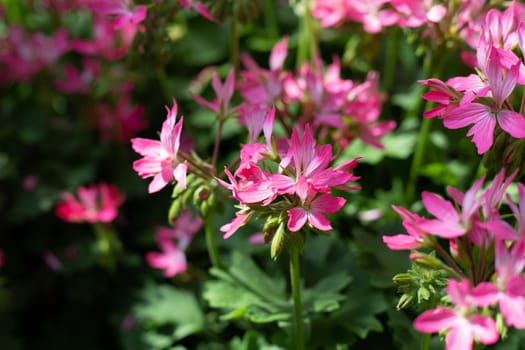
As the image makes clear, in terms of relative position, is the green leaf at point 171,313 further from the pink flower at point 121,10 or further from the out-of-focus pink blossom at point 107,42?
the out-of-focus pink blossom at point 107,42

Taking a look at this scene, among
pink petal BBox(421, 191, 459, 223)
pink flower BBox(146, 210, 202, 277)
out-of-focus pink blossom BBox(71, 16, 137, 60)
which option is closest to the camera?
pink petal BBox(421, 191, 459, 223)

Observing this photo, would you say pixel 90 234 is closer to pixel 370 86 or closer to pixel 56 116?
pixel 56 116

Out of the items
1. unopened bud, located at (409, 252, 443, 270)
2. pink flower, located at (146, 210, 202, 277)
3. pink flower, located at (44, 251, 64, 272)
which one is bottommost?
pink flower, located at (44, 251, 64, 272)

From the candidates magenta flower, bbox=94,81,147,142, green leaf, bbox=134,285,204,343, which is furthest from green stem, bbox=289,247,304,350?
magenta flower, bbox=94,81,147,142

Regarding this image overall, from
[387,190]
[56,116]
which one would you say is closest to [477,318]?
[387,190]

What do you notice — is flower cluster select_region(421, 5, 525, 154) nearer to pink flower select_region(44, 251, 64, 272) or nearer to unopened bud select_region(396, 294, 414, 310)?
unopened bud select_region(396, 294, 414, 310)

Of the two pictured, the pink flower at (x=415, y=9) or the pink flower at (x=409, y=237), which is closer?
the pink flower at (x=409, y=237)

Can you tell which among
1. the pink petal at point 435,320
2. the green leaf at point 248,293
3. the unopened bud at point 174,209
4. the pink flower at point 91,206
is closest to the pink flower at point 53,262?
the pink flower at point 91,206
